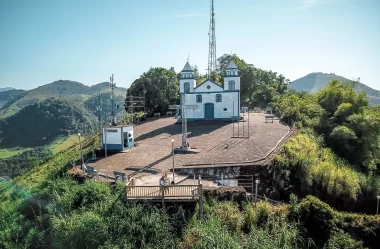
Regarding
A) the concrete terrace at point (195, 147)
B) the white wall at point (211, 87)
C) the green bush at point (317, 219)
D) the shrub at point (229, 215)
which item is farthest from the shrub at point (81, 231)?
the white wall at point (211, 87)

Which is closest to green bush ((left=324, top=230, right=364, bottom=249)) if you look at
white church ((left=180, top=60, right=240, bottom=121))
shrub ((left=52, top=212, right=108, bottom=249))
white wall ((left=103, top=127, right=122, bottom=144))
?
shrub ((left=52, top=212, right=108, bottom=249))

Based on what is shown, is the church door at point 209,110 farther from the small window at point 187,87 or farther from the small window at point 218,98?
the small window at point 187,87

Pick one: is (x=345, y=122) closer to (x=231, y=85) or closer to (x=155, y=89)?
(x=231, y=85)

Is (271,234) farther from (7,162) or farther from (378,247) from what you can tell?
(7,162)

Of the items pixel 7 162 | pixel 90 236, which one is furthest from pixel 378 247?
pixel 7 162

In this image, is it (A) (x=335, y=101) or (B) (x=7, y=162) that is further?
(B) (x=7, y=162)

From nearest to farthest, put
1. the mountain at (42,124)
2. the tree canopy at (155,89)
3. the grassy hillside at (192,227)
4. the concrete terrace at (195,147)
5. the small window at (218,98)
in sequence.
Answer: the grassy hillside at (192,227) < the concrete terrace at (195,147) < the small window at (218,98) < the tree canopy at (155,89) < the mountain at (42,124)
